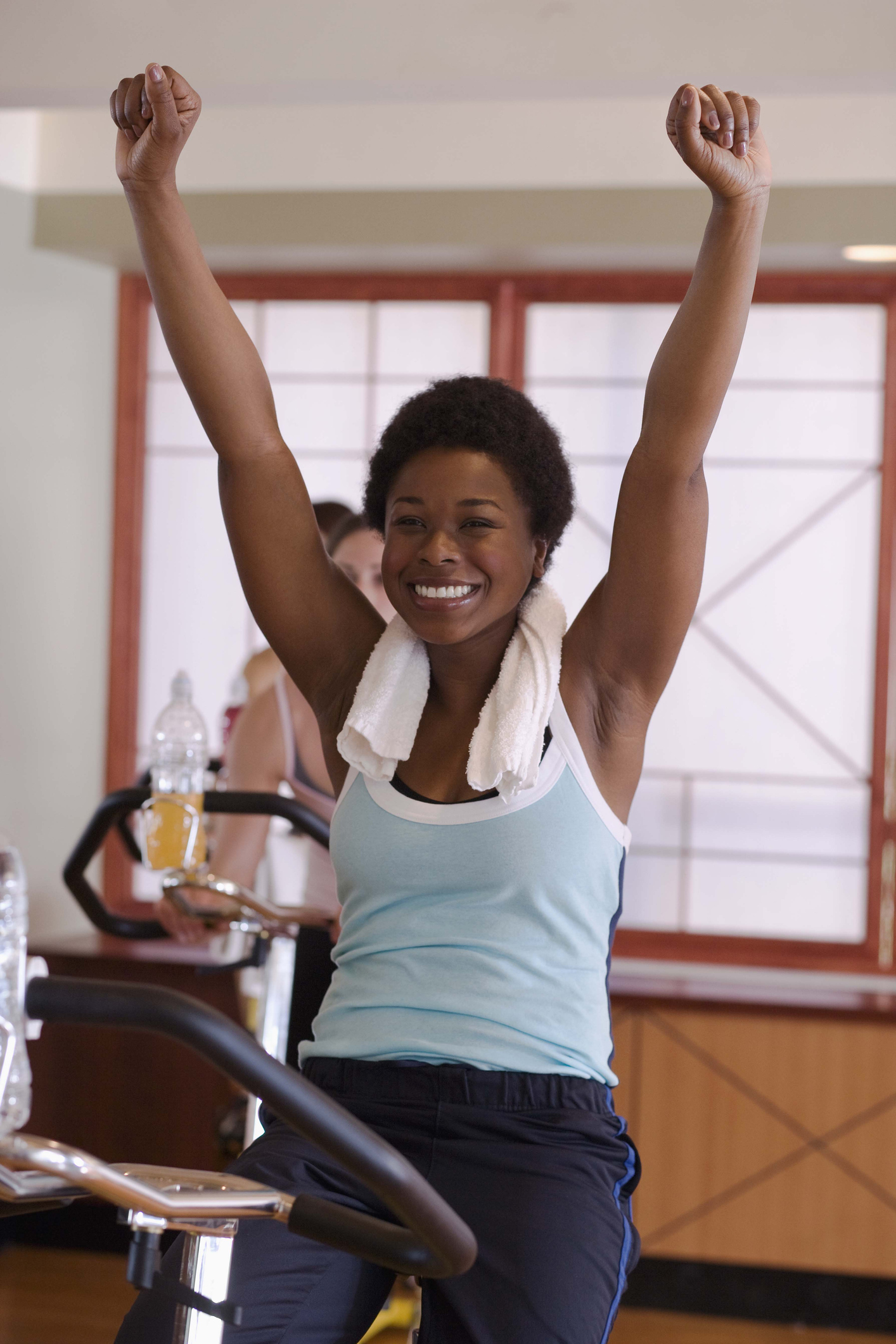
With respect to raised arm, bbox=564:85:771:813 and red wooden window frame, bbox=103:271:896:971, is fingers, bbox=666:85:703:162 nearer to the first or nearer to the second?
raised arm, bbox=564:85:771:813

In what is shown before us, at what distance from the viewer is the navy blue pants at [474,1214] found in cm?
109

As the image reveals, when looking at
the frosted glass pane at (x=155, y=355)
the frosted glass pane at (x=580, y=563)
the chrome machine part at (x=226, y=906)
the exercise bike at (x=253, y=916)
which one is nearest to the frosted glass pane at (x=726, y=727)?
the frosted glass pane at (x=580, y=563)

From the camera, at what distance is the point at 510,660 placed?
1.36 m

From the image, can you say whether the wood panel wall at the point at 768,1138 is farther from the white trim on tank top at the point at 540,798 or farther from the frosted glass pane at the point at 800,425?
the white trim on tank top at the point at 540,798

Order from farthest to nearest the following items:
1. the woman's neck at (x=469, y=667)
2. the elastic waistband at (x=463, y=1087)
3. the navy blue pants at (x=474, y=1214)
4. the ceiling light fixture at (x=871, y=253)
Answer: the ceiling light fixture at (x=871, y=253), the woman's neck at (x=469, y=667), the elastic waistband at (x=463, y=1087), the navy blue pants at (x=474, y=1214)

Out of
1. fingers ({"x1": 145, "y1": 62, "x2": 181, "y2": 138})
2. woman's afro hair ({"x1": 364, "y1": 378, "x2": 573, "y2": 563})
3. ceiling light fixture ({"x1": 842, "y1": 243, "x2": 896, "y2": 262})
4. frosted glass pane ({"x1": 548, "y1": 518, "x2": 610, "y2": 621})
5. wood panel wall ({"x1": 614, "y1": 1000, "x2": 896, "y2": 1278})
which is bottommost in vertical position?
wood panel wall ({"x1": 614, "y1": 1000, "x2": 896, "y2": 1278})

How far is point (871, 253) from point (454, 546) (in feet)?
Result: 8.55

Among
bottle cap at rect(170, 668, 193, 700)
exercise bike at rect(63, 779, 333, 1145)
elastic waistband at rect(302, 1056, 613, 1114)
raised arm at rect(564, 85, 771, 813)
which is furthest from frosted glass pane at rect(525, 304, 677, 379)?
elastic waistband at rect(302, 1056, 613, 1114)

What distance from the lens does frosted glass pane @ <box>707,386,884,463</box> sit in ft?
12.4

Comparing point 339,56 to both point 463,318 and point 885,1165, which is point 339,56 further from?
point 885,1165

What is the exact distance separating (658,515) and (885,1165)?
2.48 meters

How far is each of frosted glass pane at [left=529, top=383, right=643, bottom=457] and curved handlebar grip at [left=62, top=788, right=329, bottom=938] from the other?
2.40m

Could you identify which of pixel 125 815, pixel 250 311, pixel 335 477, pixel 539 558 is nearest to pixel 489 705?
pixel 539 558

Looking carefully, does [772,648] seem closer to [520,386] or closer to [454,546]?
[520,386]
